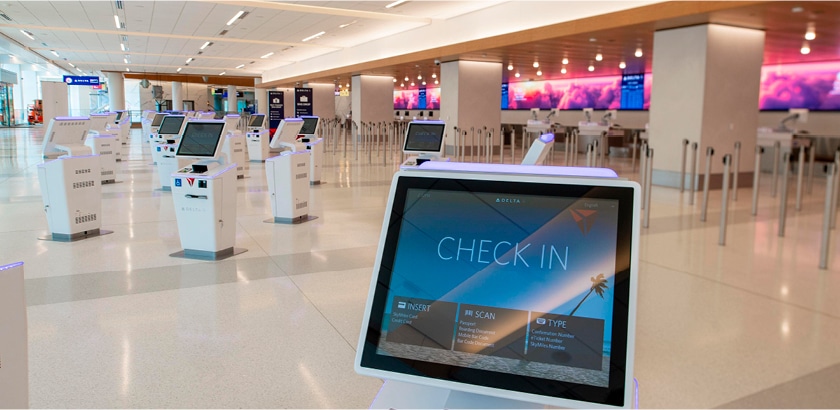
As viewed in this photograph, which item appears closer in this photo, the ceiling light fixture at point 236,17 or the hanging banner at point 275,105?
the ceiling light fixture at point 236,17

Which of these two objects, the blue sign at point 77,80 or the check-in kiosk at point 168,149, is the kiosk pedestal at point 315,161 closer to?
the check-in kiosk at point 168,149

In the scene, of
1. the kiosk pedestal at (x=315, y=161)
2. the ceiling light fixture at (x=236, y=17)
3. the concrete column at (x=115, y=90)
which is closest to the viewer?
the kiosk pedestal at (x=315, y=161)

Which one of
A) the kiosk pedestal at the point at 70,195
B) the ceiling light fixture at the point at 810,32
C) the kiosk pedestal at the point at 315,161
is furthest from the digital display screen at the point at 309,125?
the ceiling light fixture at the point at 810,32

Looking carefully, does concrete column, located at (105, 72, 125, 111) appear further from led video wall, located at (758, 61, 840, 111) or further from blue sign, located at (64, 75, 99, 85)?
led video wall, located at (758, 61, 840, 111)

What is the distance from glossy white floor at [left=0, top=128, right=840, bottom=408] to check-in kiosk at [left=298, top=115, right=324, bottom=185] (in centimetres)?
406

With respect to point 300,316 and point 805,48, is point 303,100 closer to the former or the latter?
point 805,48

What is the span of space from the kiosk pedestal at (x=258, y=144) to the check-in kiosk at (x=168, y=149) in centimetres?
521

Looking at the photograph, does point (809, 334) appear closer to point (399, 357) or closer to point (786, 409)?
point (786, 409)

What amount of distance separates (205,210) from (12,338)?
4428 mm

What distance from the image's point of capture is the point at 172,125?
37.1 feet

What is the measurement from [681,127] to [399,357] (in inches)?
439

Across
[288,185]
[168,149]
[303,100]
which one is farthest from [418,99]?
[288,185]

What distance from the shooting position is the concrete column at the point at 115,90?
4091cm

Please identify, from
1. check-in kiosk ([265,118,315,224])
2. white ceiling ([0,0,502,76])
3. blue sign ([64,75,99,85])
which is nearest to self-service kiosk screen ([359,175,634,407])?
check-in kiosk ([265,118,315,224])
